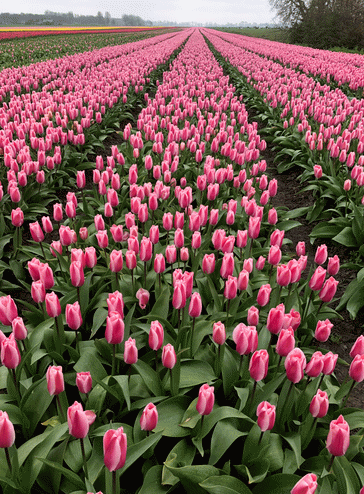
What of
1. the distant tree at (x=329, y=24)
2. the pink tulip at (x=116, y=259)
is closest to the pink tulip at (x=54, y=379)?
the pink tulip at (x=116, y=259)

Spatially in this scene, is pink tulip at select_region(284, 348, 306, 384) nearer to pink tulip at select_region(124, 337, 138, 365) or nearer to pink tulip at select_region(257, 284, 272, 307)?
pink tulip at select_region(257, 284, 272, 307)

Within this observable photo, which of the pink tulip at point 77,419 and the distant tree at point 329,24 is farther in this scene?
the distant tree at point 329,24

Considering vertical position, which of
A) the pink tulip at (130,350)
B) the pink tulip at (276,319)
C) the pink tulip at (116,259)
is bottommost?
the pink tulip at (130,350)

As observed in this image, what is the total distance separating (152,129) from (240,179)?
2.71 metres

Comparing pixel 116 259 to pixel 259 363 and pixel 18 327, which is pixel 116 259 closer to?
pixel 18 327

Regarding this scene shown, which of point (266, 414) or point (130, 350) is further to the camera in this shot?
point (130, 350)

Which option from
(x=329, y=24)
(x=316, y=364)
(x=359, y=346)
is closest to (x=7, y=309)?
(x=316, y=364)

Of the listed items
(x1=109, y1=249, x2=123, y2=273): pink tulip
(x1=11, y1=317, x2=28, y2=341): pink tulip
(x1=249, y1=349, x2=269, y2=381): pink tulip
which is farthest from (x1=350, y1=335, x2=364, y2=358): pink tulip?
(x1=11, y1=317, x2=28, y2=341): pink tulip

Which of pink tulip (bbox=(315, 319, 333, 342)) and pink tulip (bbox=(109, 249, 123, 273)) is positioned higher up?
pink tulip (bbox=(109, 249, 123, 273))

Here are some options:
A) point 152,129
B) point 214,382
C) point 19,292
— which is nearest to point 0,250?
point 19,292

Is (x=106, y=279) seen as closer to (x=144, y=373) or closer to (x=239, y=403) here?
(x=144, y=373)

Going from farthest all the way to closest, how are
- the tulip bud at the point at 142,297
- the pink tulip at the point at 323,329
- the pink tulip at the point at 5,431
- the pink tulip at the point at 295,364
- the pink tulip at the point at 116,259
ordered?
the tulip bud at the point at 142,297
the pink tulip at the point at 116,259
the pink tulip at the point at 323,329
the pink tulip at the point at 295,364
the pink tulip at the point at 5,431

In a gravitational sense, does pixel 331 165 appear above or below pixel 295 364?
above

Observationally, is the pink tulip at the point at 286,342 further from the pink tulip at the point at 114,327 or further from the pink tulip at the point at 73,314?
the pink tulip at the point at 73,314
